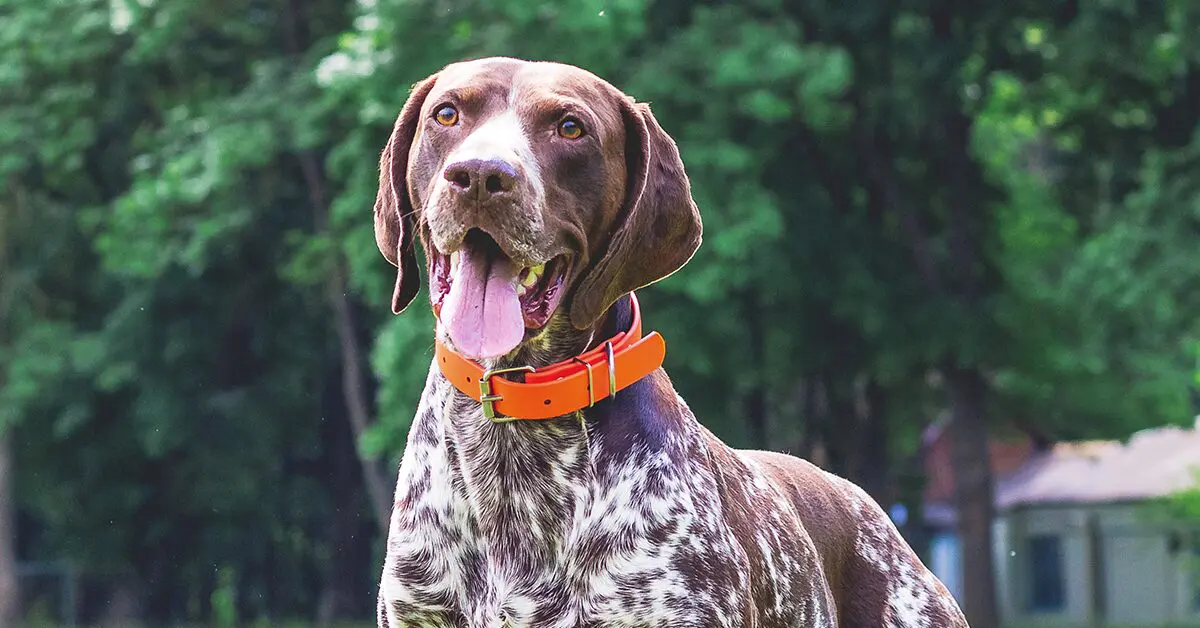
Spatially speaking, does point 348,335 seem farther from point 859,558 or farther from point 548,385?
point 548,385

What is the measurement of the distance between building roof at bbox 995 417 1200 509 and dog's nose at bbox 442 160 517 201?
139ft

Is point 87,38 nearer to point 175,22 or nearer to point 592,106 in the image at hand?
point 175,22

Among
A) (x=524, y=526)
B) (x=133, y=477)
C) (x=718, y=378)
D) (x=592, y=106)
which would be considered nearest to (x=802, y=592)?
(x=524, y=526)

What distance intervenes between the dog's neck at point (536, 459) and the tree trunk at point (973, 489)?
67.9ft

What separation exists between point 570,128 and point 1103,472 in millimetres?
45259

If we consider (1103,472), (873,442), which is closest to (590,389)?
(873,442)

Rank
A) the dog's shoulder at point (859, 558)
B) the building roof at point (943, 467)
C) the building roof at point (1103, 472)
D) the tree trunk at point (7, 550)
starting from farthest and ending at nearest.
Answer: the building roof at point (943, 467), the building roof at point (1103, 472), the tree trunk at point (7, 550), the dog's shoulder at point (859, 558)

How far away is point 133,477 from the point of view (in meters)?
34.3

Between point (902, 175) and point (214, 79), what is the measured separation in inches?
383

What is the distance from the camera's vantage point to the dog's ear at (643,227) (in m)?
4.63

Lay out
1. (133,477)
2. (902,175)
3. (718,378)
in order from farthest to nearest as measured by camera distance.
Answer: (133,477) → (902,175) → (718,378)

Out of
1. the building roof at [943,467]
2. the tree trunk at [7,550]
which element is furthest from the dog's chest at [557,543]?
the building roof at [943,467]

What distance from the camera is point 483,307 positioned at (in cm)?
447

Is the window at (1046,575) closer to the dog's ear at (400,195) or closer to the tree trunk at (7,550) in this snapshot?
the tree trunk at (7,550)
